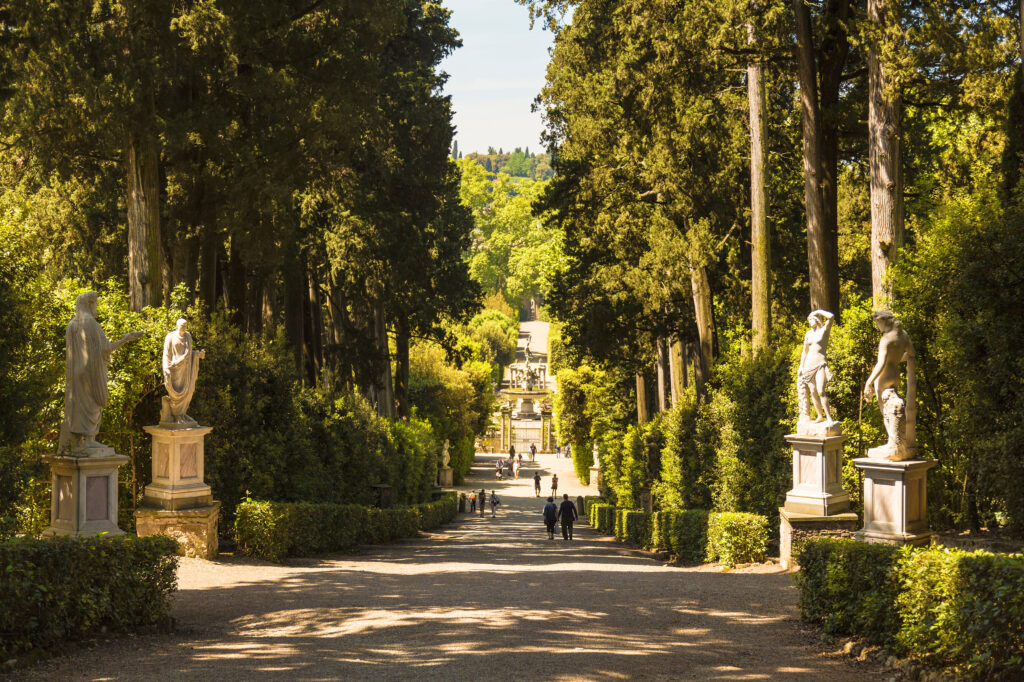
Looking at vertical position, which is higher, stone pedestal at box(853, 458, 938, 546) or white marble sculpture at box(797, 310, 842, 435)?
white marble sculpture at box(797, 310, 842, 435)

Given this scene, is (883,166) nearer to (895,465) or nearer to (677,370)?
(895,465)

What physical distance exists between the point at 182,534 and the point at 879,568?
29.2 ft

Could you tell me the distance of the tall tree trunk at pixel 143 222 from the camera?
14969mm

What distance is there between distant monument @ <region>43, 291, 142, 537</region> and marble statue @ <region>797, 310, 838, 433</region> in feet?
29.0

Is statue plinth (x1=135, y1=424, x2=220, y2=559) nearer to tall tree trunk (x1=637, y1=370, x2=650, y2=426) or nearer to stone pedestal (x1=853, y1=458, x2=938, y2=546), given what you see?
stone pedestal (x1=853, y1=458, x2=938, y2=546)

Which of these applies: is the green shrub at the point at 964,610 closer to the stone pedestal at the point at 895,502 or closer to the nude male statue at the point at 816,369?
the stone pedestal at the point at 895,502

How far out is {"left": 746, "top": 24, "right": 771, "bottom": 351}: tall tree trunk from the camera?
1730 cm

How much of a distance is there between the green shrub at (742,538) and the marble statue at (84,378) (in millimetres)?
9152

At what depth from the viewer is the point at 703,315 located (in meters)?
21.8

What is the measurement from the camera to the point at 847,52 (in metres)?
15.9

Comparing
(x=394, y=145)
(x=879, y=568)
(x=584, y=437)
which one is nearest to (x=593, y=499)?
(x=584, y=437)

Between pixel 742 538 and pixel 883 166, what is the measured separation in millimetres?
5876

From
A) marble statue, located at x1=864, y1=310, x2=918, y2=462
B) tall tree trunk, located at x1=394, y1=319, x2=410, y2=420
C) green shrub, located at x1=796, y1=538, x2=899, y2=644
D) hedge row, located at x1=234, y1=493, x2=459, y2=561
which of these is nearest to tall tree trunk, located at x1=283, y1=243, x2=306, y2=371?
hedge row, located at x1=234, y1=493, x2=459, y2=561

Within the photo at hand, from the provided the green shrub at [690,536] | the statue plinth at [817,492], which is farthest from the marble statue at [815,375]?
the green shrub at [690,536]
